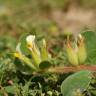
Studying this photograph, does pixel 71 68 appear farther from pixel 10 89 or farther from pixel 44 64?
pixel 10 89

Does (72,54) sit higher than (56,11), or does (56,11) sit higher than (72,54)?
(72,54)

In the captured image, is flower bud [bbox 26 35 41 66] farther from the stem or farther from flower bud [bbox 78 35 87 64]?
flower bud [bbox 78 35 87 64]

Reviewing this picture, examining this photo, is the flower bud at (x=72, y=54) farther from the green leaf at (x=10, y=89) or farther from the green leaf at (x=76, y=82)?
the green leaf at (x=10, y=89)

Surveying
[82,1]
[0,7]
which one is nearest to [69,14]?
[82,1]

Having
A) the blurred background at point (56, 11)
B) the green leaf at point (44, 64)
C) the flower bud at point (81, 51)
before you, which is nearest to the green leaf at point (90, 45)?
the flower bud at point (81, 51)

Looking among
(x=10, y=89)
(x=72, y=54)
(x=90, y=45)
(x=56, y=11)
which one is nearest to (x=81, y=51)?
(x=72, y=54)

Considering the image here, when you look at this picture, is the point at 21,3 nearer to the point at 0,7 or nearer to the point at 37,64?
the point at 0,7

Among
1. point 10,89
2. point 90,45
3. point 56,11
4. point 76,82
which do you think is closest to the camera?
point 76,82
